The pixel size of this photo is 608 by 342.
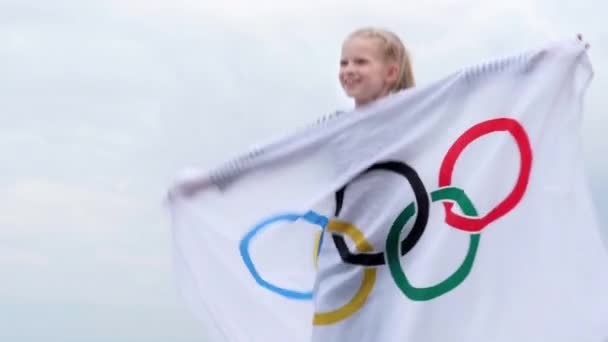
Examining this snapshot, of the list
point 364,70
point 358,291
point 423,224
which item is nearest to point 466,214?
point 423,224

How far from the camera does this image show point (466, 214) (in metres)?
5.14

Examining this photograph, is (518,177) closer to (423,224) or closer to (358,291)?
(423,224)

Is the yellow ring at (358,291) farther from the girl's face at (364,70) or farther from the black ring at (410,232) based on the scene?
the girl's face at (364,70)

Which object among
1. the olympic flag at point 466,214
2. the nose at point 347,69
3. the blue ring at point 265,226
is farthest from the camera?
the blue ring at point 265,226

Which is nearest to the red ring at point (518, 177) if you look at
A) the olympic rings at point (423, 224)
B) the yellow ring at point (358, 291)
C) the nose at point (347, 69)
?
the olympic rings at point (423, 224)

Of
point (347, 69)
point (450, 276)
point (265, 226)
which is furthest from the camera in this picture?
point (265, 226)

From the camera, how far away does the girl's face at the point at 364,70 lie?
520 centimetres

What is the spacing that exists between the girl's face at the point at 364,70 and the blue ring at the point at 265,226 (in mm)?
565

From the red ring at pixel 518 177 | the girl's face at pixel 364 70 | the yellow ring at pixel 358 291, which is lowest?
the yellow ring at pixel 358 291

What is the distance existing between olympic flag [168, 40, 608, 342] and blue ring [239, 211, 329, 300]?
0.03 metres

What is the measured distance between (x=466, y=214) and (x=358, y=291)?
55cm

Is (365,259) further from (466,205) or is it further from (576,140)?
(576,140)

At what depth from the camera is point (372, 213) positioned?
516 centimetres

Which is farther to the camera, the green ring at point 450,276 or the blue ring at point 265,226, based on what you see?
the blue ring at point 265,226
